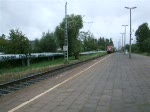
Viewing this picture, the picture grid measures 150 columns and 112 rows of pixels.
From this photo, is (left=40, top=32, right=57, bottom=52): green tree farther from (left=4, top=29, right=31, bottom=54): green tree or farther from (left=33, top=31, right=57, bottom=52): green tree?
(left=4, top=29, right=31, bottom=54): green tree

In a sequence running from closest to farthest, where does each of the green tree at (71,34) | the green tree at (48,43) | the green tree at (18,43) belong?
the green tree at (18,43) → the green tree at (71,34) → the green tree at (48,43)

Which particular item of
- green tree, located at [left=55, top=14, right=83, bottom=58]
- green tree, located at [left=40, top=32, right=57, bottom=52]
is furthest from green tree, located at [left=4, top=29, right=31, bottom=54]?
green tree, located at [left=40, top=32, right=57, bottom=52]

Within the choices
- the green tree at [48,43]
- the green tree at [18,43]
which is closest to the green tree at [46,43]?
the green tree at [48,43]

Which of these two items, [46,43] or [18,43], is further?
[46,43]

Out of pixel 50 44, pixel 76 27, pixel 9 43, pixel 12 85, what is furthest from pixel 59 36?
pixel 12 85

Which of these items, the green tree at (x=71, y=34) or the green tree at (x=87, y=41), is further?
the green tree at (x=87, y=41)

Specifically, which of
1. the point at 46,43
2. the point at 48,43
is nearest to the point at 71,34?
the point at 48,43

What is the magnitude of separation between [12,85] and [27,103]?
207 inches

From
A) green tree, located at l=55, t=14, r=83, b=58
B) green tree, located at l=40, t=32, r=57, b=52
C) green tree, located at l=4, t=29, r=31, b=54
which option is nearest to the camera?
green tree, located at l=4, t=29, r=31, b=54

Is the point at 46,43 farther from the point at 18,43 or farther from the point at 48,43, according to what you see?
the point at 18,43

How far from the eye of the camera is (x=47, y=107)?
10062 millimetres

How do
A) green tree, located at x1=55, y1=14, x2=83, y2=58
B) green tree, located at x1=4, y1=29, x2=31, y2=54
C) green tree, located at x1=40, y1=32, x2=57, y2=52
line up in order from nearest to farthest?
green tree, located at x1=4, y1=29, x2=31, y2=54
green tree, located at x1=55, y1=14, x2=83, y2=58
green tree, located at x1=40, y1=32, x2=57, y2=52

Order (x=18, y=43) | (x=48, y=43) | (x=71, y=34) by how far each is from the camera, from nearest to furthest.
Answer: (x=18, y=43) → (x=71, y=34) → (x=48, y=43)

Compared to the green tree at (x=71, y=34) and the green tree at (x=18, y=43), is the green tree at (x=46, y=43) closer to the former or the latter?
the green tree at (x=71, y=34)
